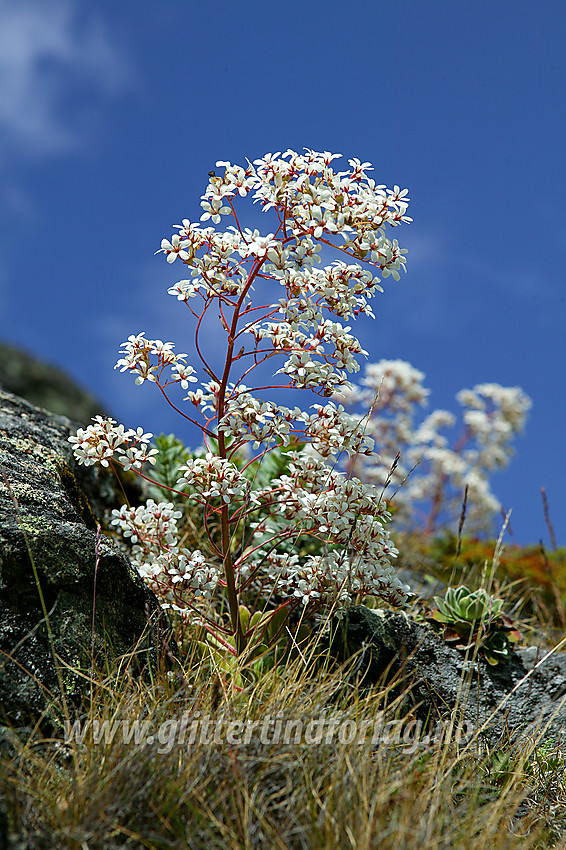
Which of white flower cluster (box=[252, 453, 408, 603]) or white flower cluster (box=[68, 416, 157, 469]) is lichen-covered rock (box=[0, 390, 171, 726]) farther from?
white flower cluster (box=[252, 453, 408, 603])

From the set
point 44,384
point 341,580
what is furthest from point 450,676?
point 44,384

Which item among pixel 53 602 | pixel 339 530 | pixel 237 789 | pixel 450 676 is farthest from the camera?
pixel 450 676

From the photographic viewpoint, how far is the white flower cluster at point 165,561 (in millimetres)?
3570

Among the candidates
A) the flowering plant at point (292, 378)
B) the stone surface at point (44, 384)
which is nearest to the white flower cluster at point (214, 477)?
the flowering plant at point (292, 378)

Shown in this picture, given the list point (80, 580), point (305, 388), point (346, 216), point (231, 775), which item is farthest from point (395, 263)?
point (231, 775)

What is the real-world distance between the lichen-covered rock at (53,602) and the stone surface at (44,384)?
1740cm

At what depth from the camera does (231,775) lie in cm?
248

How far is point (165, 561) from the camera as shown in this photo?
363cm

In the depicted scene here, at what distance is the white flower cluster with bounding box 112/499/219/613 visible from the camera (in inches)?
141

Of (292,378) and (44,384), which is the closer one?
(292,378)

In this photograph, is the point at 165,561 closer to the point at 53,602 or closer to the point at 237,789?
the point at 53,602

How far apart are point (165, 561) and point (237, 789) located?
4.80 feet

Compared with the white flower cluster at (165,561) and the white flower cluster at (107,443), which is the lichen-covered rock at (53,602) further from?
the white flower cluster at (107,443)

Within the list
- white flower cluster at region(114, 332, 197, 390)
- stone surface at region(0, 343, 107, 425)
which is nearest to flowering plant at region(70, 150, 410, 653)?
white flower cluster at region(114, 332, 197, 390)
